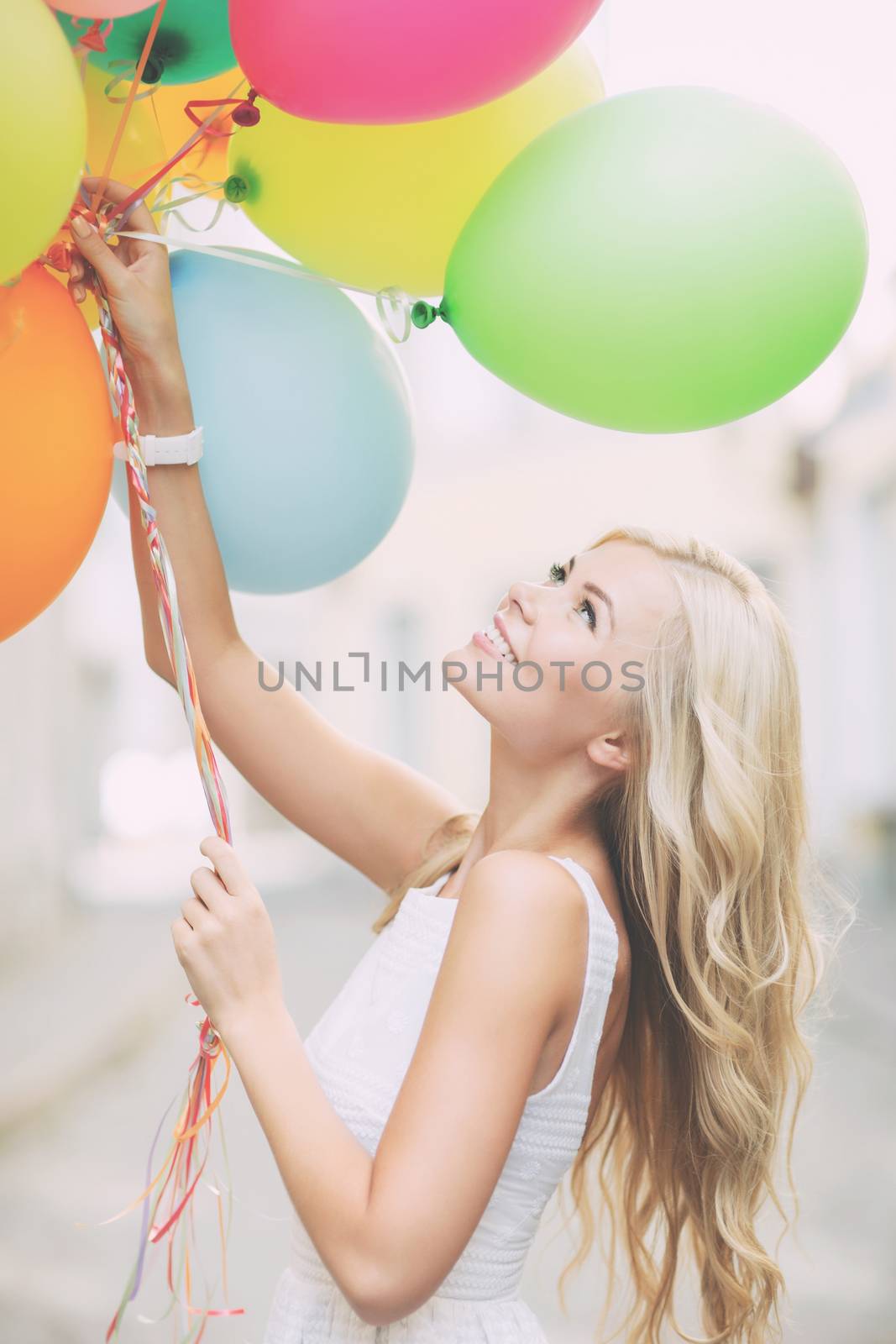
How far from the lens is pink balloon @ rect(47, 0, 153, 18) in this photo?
97cm

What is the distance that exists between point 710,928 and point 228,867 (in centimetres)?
52

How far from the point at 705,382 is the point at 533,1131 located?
734 mm

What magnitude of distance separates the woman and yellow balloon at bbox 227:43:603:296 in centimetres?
17

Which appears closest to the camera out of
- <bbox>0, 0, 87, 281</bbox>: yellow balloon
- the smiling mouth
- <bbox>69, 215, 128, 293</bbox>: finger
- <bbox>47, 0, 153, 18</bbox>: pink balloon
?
<bbox>0, 0, 87, 281</bbox>: yellow balloon

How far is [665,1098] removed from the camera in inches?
56.7

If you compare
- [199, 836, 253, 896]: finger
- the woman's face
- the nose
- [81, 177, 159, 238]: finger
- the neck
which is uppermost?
[81, 177, 159, 238]: finger

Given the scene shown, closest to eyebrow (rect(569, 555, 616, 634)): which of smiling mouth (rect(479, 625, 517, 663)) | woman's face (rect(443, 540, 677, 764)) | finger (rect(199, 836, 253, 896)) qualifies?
woman's face (rect(443, 540, 677, 764))

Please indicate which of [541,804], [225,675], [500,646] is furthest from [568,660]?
[225,675]

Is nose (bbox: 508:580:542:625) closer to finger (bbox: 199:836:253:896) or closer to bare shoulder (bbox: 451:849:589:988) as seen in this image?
bare shoulder (bbox: 451:849:589:988)

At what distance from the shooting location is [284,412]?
119 centimetres

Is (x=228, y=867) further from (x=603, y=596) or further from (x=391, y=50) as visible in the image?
(x=391, y=50)

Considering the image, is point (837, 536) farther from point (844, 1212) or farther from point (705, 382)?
point (705, 382)

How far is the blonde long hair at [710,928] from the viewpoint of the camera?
4.19ft

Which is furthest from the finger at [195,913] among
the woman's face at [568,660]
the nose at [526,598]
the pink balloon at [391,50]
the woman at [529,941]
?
the pink balloon at [391,50]
